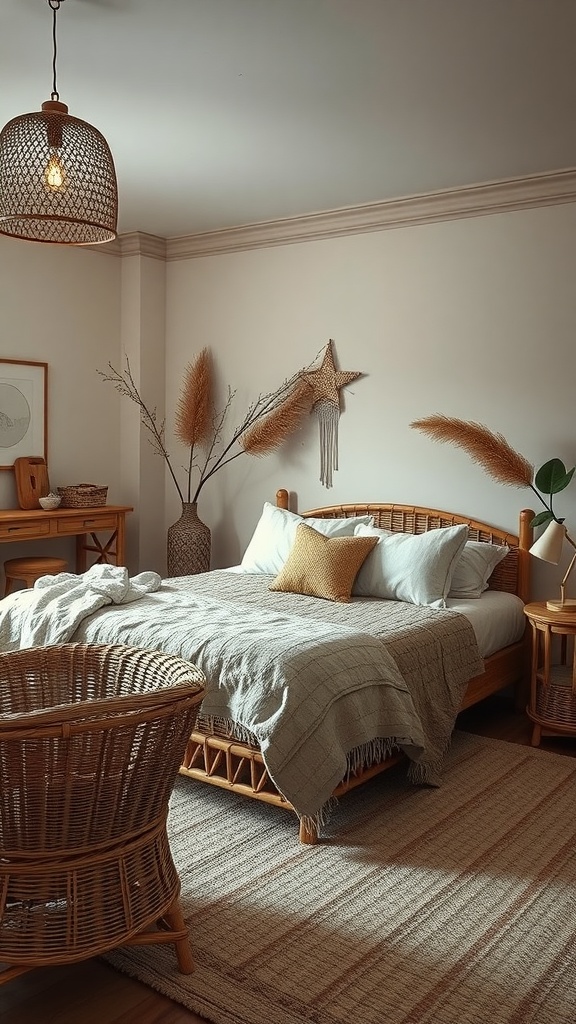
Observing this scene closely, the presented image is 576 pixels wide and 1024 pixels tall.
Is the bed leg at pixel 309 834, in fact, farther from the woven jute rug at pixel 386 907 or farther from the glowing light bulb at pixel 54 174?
the glowing light bulb at pixel 54 174

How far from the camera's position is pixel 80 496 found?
17.8ft

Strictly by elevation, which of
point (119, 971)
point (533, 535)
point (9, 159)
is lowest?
point (119, 971)

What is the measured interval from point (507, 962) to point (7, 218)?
2460 mm

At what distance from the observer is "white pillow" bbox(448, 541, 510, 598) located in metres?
4.32

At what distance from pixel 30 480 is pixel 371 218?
2.55m

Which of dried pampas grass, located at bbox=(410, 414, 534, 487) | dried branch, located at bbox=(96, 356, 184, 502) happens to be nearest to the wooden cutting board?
dried branch, located at bbox=(96, 356, 184, 502)

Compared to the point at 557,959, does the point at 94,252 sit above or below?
above

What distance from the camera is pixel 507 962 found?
229 cm

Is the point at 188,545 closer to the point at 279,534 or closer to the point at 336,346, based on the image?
the point at 279,534

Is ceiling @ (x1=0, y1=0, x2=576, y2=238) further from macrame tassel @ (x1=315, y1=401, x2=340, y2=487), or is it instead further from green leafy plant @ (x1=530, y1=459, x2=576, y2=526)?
green leafy plant @ (x1=530, y1=459, x2=576, y2=526)

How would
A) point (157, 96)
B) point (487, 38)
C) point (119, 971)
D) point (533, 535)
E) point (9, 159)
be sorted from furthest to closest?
1. point (533, 535)
2. point (157, 96)
3. point (487, 38)
4. point (9, 159)
5. point (119, 971)

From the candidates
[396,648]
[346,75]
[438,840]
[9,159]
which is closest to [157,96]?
[346,75]

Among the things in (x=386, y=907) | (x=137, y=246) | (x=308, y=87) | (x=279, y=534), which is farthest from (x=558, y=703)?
(x=137, y=246)

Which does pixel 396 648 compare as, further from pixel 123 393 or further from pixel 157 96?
pixel 123 393
